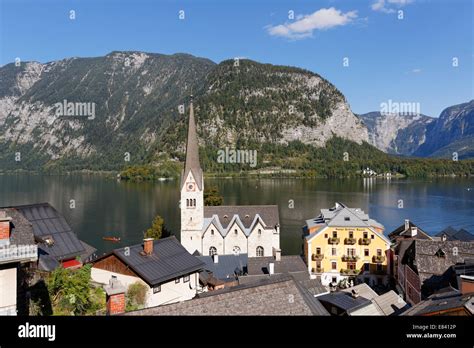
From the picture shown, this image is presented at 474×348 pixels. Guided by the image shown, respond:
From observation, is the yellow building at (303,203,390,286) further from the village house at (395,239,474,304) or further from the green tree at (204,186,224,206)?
the green tree at (204,186,224,206)

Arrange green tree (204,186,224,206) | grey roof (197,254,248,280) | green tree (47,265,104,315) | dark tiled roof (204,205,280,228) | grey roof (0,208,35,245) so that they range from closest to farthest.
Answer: green tree (47,265,104,315), grey roof (0,208,35,245), grey roof (197,254,248,280), dark tiled roof (204,205,280,228), green tree (204,186,224,206)

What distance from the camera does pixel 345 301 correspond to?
19.9m

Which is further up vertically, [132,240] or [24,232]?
[24,232]

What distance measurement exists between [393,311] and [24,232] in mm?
16489

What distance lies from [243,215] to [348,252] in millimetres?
Result: 11769

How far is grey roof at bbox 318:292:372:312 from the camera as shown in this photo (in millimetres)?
18688

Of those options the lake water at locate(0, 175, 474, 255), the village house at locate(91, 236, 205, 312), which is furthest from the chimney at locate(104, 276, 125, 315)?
the lake water at locate(0, 175, 474, 255)

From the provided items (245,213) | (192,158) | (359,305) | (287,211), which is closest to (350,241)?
(245,213)

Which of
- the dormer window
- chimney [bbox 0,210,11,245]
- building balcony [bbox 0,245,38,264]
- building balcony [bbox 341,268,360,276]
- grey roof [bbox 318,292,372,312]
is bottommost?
building balcony [bbox 341,268,360,276]

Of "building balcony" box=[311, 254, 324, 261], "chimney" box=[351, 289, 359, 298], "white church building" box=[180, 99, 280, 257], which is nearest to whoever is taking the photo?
"chimney" box=[351, 289, 359, 298]

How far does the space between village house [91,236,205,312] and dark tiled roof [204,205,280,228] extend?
21692mm

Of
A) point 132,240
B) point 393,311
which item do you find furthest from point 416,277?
point 132,240
